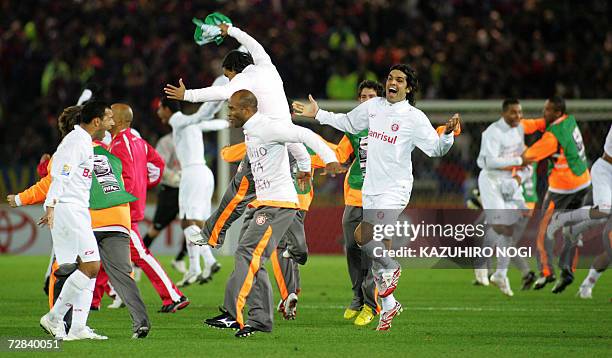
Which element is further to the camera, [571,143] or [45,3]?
[45,3]

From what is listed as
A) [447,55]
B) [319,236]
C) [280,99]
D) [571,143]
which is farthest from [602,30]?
[280,99]

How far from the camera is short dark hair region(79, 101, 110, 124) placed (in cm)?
916

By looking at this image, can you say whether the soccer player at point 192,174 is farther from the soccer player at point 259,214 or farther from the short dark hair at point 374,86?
the soccer player at point 259,214

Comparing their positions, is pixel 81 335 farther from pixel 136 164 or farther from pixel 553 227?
pixel 553 227

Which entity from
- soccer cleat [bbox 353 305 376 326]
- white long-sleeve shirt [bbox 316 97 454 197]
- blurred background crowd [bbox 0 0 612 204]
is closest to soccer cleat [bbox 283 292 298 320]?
soccer cleat [bbox 353 305 376 326]

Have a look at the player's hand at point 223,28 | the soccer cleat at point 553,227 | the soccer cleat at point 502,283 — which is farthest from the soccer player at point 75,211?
Result: the soccer cleat at point 553,227

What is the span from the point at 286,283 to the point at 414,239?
407 cm

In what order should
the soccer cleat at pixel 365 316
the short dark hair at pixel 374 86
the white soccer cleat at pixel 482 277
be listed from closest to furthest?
the soccer cleat at pixel 365 316, the short dark hair at pixel 374 86, the white soccer cleat at pixel 482 277

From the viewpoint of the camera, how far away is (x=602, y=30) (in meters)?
24.2

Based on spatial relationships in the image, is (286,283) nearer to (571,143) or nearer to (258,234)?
(258,234)

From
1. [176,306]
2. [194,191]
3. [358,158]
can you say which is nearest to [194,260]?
[194,191]

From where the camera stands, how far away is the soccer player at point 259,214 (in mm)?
9250

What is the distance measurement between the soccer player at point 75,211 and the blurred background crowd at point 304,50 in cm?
1157

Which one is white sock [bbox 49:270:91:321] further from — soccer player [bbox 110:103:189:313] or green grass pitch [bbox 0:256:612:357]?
soccer player [bbox 110:103:189:313]
